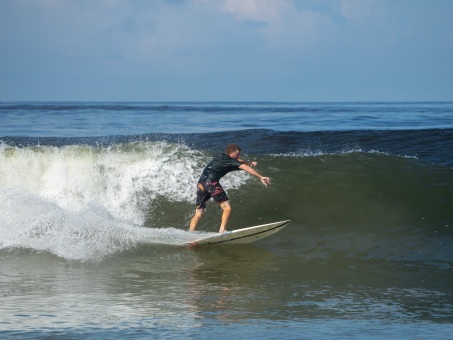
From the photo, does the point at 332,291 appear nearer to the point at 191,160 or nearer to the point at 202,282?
the point at 202,282

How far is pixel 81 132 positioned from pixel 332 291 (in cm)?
2405

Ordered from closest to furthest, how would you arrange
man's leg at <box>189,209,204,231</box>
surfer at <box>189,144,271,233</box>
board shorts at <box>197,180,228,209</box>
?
surfer at <box>189,144,271,233</box>
board shorts at <box>197,180,228,209</box>
man's leg at <box>189,209,204,231</box>

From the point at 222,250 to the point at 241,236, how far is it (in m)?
0.41

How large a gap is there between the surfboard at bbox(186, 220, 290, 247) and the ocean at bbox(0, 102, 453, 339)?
5.3 inches

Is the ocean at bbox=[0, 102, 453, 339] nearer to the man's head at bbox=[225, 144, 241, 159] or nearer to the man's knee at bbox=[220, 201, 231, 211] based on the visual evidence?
the man's knee at bbox=[220, 201, 231, 211]

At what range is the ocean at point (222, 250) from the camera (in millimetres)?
7258

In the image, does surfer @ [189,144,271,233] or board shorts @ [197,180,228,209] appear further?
board shorts @ [197,180,228,209]

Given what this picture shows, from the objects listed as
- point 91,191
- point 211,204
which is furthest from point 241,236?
point 91,191

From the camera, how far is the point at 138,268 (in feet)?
32.9

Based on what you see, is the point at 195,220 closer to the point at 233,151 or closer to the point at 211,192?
the point at 211,192

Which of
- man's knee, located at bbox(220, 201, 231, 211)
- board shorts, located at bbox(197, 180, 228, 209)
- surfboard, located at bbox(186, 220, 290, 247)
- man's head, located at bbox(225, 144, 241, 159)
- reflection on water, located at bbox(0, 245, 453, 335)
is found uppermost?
man's head, located at bbox(225, 144, 241, 159)

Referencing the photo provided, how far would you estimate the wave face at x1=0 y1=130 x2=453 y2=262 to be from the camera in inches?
459

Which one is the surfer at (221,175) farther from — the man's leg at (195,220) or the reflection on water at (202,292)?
the reflection on water at (202,292)

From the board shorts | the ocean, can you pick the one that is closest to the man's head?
the board shorts
